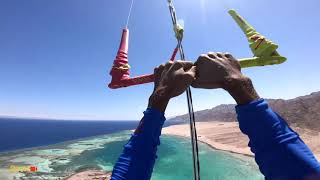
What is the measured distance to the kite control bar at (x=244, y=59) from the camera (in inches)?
94.4

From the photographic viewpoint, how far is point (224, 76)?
1.97 meters

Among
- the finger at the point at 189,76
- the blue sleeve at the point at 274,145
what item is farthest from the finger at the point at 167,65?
the blue sleeve at the point at 274,145

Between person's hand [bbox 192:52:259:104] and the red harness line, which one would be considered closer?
person's hand [bbox 192:52:259:104]

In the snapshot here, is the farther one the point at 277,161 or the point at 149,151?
the point at 149,151

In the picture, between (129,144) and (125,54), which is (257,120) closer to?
(129,144)

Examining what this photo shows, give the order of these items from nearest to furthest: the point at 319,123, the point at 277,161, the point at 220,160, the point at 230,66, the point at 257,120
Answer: the point at 277,161 → the point at 257,120 → the point at 230,66 → the point at 220,160 → the point at 319,123

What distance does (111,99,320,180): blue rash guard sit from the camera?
1.63 m

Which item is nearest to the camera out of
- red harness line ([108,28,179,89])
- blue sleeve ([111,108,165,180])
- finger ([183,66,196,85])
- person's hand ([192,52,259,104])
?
person's hand ([192,52,259,104])

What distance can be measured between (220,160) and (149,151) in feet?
166

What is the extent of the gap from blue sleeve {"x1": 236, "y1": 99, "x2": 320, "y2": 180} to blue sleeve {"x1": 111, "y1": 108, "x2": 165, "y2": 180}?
731mm

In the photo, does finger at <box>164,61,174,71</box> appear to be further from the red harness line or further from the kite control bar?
the red harness line

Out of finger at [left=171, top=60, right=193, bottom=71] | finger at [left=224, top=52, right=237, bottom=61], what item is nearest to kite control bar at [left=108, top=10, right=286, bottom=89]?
finger at [left=224, top=52, right=237, bottom=61]

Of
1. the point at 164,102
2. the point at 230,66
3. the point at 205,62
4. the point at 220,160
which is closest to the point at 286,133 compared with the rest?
the point at 230,66

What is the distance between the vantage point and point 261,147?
1.75 meters
